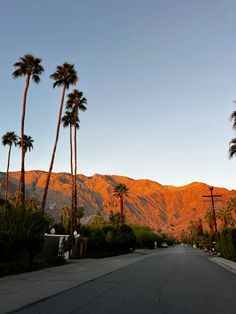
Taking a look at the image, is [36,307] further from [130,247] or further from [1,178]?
[1,178]

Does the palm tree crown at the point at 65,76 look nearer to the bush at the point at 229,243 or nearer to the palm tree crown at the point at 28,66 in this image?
the palm tree crown at the point at 28,66

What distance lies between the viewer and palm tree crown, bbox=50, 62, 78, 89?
44.4m

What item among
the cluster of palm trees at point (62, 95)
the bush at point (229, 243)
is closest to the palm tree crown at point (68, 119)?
the cluster of palm trees at point (62, 95)

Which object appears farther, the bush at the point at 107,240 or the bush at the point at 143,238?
the bush at the point at 143,238

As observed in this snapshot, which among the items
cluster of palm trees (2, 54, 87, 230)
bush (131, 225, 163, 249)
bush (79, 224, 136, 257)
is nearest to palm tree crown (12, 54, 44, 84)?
cluster of palm trees (2, 54, 87, 230)

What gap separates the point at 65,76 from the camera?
44438 mm

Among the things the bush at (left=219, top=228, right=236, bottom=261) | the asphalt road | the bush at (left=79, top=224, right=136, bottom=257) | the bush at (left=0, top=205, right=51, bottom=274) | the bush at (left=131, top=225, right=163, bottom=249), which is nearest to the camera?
the asphalt road

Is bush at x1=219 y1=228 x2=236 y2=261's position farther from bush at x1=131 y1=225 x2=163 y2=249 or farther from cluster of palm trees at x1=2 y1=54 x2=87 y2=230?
bush at x1=131 y1=225 x2=163 y2=249

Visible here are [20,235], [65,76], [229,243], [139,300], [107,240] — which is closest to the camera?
[139,300]

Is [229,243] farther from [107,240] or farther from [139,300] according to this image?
[139,300]

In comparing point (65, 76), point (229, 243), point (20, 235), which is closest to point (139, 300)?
point (20, 235)

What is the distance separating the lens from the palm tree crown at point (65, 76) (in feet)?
146

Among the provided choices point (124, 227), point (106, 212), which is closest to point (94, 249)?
point (124, 227)

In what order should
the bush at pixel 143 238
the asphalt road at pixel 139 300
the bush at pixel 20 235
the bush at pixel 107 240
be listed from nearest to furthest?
the asphalt road at pixel 139 300 < the bush at pixel 20 235 < the bush at pixel 107 240 < the bush at pixel 143 238
